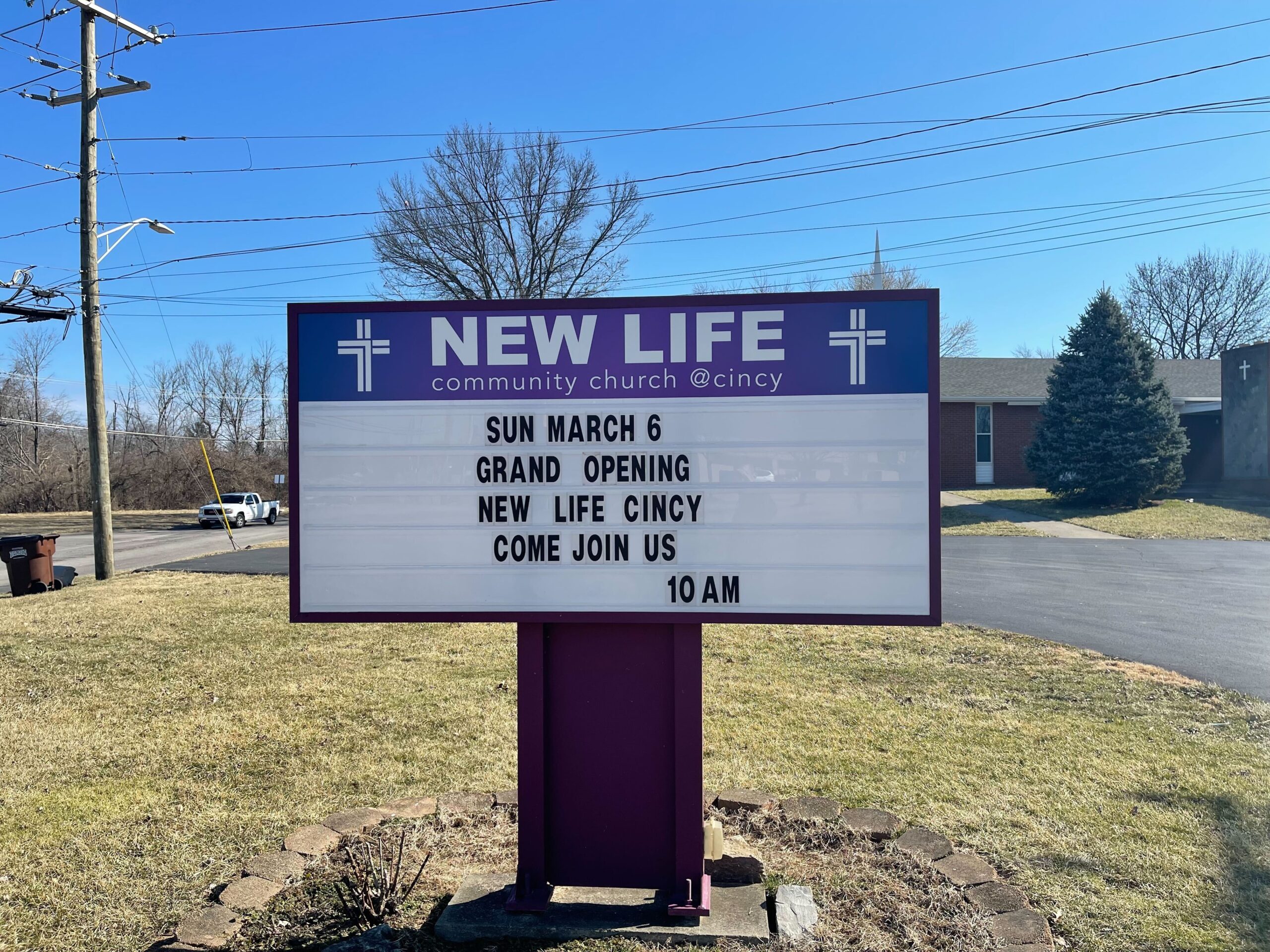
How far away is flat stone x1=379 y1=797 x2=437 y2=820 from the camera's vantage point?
15.4 ft

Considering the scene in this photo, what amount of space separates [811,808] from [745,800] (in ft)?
1.21

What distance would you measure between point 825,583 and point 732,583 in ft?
1.38

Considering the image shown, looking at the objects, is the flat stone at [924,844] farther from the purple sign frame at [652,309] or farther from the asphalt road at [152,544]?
the asphalt road at [152,544]

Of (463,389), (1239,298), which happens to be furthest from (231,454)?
(1239,298)

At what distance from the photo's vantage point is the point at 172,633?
10.0 meters

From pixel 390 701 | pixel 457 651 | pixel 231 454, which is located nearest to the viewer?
pixel 390 701

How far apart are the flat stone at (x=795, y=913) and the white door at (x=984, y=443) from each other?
108 feet

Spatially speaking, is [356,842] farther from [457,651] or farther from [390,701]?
[457,651]

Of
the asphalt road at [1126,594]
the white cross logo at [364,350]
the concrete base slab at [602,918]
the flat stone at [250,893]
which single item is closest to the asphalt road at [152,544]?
the asphalt road at [1126,594]

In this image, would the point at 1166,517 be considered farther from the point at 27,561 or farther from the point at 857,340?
the point at 27,561

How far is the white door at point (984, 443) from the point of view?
3391 centimetres

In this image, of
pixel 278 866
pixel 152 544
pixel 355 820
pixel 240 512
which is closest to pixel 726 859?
pixel 355 820

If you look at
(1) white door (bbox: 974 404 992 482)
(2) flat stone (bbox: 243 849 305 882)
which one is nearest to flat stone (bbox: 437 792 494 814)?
(2) flat stone (bbox: 243 849 305 882)

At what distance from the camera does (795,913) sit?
358 cm
